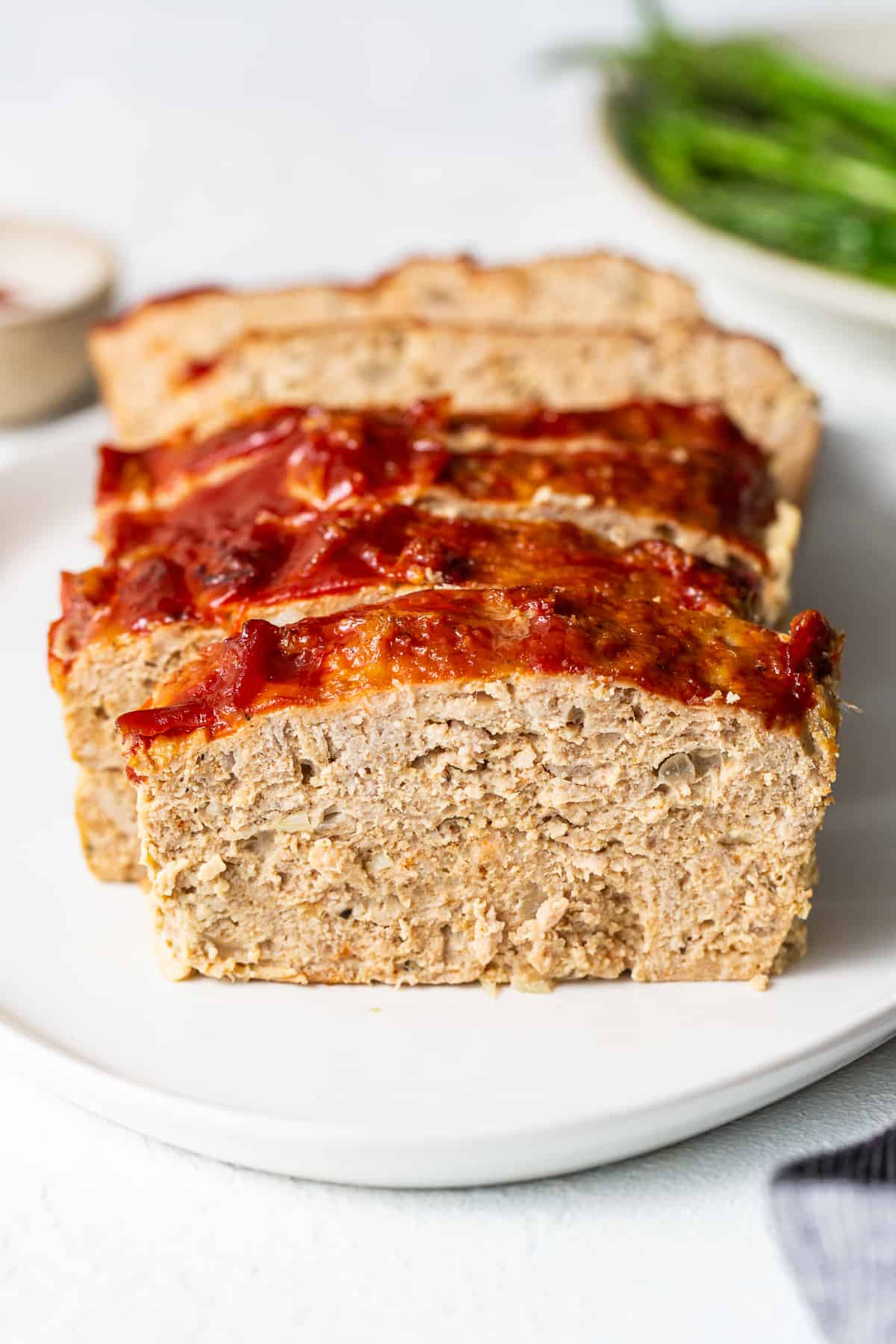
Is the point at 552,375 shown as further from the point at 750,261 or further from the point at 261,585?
the point at 261,585

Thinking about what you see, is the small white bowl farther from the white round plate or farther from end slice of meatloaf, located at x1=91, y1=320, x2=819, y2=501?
the white round plate

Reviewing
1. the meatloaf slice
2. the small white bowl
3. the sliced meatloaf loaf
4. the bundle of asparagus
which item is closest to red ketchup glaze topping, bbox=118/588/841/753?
the meatloaf slice

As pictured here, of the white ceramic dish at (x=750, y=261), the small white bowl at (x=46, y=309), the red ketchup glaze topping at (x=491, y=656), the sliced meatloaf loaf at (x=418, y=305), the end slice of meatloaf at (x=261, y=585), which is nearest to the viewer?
the red ketchup glaze topping at (x=491, y=656)

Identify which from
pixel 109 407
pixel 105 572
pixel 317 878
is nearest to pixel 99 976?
pixel 317 878

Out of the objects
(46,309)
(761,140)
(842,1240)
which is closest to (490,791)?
(842,1240)

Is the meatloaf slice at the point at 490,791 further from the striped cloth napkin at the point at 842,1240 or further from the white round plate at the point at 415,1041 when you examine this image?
the striped cloth napkin at the point at 842,1240

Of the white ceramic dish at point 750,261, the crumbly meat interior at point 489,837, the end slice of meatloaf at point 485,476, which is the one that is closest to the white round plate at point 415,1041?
the crumbly meat interior at point 489,837

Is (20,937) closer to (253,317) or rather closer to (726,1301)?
(726,1301)
